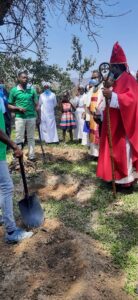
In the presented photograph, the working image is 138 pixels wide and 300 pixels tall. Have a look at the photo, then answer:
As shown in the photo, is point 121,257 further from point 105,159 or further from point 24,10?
point 24,10

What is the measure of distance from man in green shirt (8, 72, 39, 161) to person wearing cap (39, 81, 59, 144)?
Answer: 3.16 metres

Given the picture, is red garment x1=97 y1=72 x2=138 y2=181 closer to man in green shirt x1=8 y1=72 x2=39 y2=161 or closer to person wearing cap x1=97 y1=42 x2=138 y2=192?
person wearing cap x1=97 y1=42 x2=138 y2=192

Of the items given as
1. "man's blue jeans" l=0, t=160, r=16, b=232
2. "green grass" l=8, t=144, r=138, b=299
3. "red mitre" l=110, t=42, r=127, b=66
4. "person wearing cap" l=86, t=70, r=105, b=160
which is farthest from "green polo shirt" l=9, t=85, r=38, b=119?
"man's blue jeans" l=0, t=160, r=16, b=232

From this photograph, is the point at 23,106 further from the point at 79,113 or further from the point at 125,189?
the point at 79,113

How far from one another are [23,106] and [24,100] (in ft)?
0.41

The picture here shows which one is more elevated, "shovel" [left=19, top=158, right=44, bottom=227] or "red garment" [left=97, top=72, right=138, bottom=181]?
"red garment" [left=97, top=72, right=138, bottom=181]

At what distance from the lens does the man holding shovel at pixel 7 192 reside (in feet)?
14.5

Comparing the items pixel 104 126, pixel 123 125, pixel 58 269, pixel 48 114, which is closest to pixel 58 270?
pixel 58 269

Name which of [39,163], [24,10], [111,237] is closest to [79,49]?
[39,163]

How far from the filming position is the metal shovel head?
5.06m

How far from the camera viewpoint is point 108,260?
4258mm

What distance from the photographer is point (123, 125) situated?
613 centimetres

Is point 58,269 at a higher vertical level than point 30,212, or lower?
lower

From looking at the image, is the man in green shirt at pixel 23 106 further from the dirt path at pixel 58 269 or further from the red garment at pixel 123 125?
the dirt path at pixel 58 269
